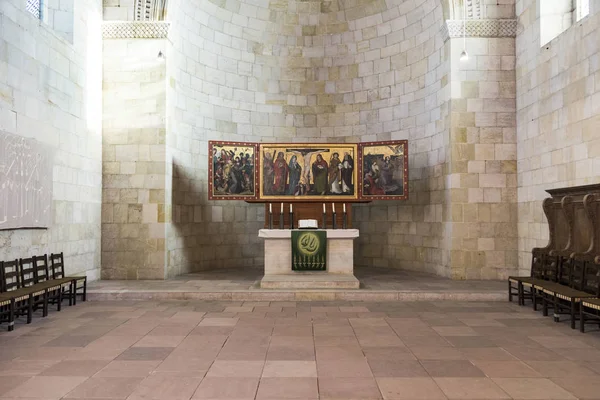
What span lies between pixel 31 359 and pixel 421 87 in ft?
37.5

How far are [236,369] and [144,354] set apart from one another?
4.32 ft

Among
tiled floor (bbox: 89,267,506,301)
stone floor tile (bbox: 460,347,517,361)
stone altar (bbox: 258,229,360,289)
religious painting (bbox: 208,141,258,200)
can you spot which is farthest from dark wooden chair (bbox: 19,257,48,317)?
stone floor tile (bbox: 460,347,517,361)

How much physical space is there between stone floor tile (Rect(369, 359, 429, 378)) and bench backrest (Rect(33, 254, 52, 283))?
6.30 metres

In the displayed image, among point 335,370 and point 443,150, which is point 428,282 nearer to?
point 443,150

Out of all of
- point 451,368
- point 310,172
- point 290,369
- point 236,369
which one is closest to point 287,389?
point 290,369

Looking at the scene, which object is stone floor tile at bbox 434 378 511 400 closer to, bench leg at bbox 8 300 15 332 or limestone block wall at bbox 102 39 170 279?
bench leg at bbox 8 300 15 332

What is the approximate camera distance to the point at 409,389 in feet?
14.5

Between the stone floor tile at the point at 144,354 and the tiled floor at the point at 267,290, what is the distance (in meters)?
3.50

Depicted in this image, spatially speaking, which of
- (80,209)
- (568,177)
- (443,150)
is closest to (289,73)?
(443,150)

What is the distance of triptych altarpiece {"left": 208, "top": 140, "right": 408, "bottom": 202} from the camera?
37.0ft

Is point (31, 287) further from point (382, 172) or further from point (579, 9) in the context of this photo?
point (579, 9)

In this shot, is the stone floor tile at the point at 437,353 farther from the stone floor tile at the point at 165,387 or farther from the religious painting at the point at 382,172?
the religious painting at the point at 382,172

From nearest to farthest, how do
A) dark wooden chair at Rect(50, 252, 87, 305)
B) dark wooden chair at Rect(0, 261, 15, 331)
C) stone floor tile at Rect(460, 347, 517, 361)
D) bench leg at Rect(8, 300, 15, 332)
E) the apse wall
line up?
stone floor tile at Rect(460, 347, 517, 361) → dark wooden chair at Rect(0, 261, 15, 331) → bench leg at Rect(8, 300, 15, 332) → dark wooden chair at Rect(50, 252, 87, 305) → the apse wall

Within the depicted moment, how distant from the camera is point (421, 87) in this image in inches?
512
